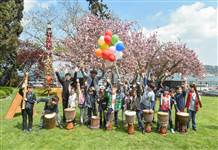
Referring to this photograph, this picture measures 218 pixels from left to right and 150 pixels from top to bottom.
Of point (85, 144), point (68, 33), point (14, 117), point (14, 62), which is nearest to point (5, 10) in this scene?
point (68, 33)

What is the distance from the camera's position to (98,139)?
10.5m

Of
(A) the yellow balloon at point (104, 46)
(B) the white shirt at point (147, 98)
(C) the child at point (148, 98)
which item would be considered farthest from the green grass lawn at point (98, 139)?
(A) the yellow balloon at point (104, 46)

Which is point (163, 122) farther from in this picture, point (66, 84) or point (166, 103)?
point (66, 84)

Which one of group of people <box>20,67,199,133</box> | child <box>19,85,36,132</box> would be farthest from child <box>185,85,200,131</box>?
child <box>19,85,36,132</box>

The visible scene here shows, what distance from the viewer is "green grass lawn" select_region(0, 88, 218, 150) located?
32.7 feet

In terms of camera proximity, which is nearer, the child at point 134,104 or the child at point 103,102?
the child at point 134,104

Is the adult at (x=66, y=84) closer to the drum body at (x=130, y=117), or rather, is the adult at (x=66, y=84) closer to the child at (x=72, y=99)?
the child at (x=72, y=99)

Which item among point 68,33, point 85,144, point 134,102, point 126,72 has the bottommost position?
point 85,144

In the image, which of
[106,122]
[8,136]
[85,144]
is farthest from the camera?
[106,122]

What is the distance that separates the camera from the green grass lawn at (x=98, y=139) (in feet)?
32.7

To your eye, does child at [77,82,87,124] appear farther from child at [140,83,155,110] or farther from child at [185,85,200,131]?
child at [185,85,200,131]

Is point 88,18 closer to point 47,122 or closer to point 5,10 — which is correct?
point 5,10

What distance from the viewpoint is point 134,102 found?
11680 millimetres

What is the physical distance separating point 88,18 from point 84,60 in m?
4.96
